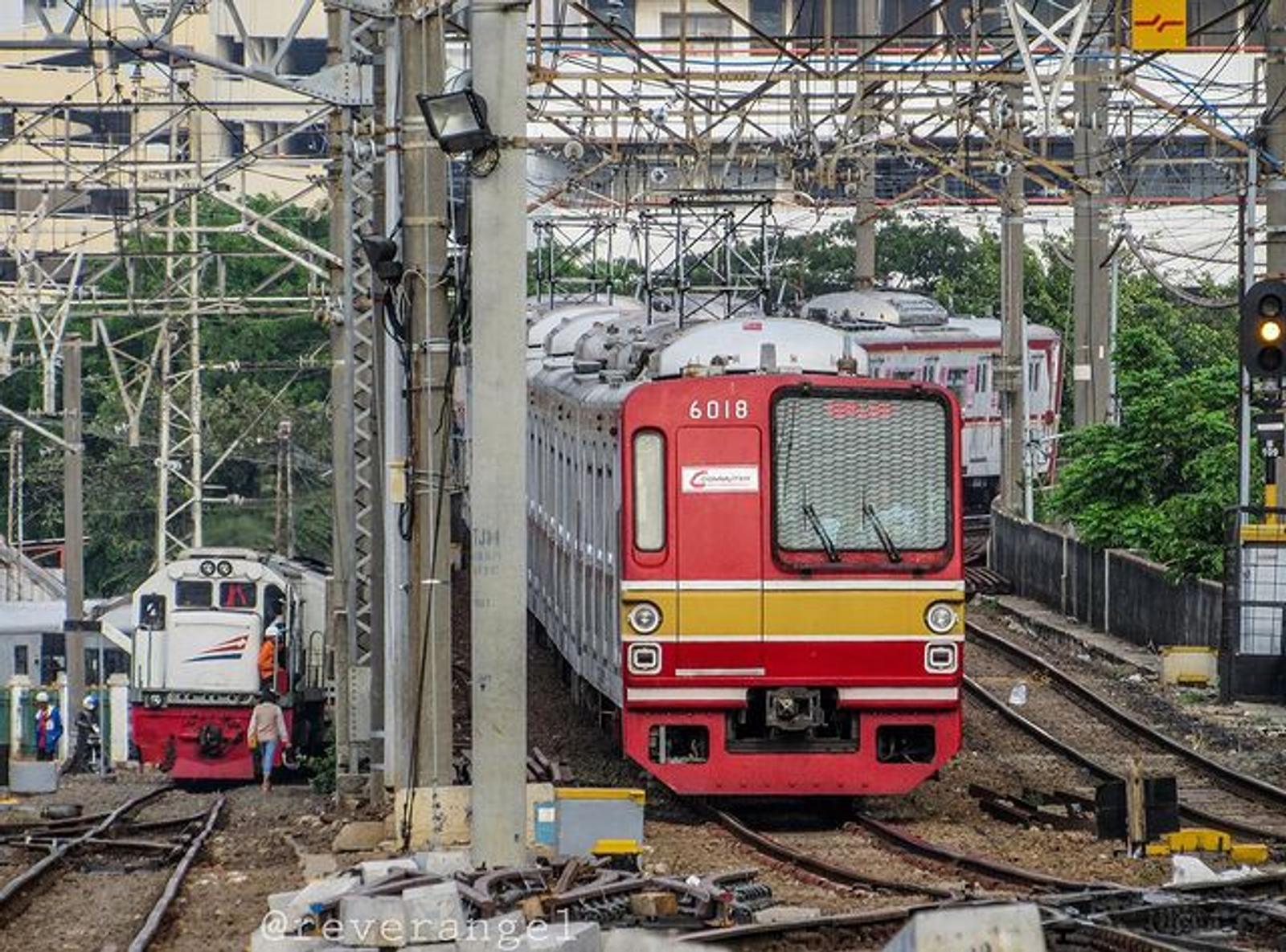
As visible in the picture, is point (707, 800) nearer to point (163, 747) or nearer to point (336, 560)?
point (336, 560)

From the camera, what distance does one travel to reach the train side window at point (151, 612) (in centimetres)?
2956

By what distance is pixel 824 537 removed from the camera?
15.6 metres

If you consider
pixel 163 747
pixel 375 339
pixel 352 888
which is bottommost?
pixel 163 747

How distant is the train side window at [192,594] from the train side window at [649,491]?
14.7m

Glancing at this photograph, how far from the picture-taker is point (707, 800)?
17.2 m

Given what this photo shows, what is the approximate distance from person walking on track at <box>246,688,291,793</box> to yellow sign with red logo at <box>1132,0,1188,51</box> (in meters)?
10.9

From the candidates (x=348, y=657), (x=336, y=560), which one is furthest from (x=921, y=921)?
(x=336, y=560)

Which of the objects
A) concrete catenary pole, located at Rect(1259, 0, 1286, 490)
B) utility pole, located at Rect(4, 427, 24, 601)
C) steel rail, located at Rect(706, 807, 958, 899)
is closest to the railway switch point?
steel rail, located at Rect(706, 807, 958, 899)

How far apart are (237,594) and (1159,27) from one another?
12.4 metres

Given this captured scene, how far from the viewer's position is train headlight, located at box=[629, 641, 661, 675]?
15562 millimetres

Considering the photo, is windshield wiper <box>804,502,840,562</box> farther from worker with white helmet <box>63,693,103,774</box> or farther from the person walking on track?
worker with white helmet <box>63,693,103,774</box>

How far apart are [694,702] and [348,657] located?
178 inches

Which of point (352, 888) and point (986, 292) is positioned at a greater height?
point (986, 292)

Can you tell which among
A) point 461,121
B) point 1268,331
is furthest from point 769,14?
point 461,121
